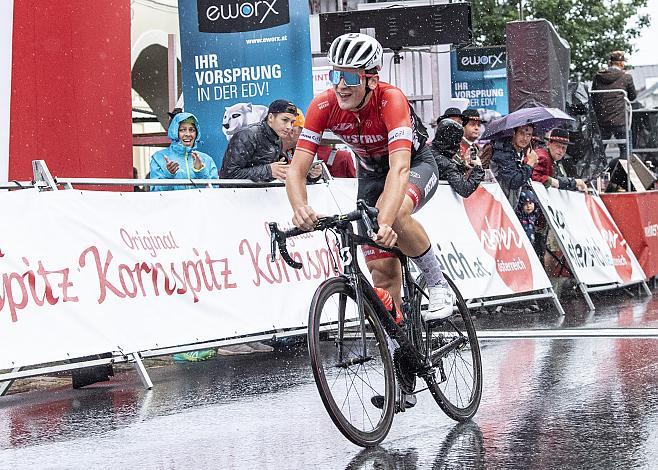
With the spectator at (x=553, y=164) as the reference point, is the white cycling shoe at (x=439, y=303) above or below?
below

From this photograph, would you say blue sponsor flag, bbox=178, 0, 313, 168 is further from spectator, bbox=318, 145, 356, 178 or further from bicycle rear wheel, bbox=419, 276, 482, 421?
bicycle rear wheel, bbox=419, 276, 482, 421

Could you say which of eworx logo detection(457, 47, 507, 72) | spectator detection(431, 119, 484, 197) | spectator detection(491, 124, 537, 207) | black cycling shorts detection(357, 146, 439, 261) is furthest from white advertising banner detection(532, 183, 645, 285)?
eworx logo detection(457, 47, 507, 72)

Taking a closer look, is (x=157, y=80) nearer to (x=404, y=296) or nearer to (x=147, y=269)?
(x=147, y=269)

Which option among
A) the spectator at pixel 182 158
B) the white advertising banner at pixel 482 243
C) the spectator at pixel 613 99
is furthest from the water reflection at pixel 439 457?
the spectator at pixel 613 99

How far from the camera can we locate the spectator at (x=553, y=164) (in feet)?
50.6

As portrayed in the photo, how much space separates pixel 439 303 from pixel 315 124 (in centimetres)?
121

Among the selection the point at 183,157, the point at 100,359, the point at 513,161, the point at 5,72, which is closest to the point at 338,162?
the point at 183,157

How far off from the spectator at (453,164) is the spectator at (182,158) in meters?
2.50

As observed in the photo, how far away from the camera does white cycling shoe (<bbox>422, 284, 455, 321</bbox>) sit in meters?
7.07

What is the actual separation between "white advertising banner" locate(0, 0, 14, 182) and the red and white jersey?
470 centimetres

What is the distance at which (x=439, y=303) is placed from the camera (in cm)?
713

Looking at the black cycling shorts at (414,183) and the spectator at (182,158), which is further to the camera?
the spectator at (182,158)

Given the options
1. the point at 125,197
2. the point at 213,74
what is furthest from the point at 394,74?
the point at 125,197

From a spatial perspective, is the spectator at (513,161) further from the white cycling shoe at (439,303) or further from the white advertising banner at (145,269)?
the white cycling shoe at (439,303)
